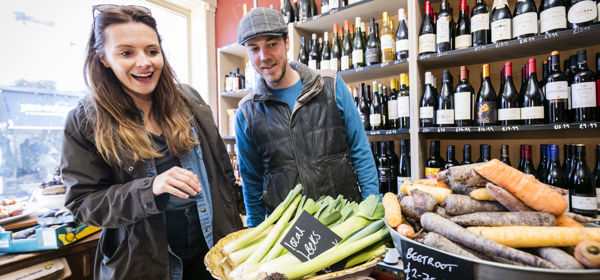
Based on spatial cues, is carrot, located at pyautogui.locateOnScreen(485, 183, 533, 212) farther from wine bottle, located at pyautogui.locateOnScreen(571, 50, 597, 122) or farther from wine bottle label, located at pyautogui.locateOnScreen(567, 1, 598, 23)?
wine bottle label, located at pyautogui.locateOnScreen(567, 1, 598, 23)

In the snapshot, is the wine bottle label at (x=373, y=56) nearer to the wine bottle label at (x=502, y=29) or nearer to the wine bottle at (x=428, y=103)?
the wine bottle at (x=428, y=103)

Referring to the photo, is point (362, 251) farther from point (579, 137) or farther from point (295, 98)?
point (579, 137)

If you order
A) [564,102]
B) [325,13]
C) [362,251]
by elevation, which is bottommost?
[362,251]

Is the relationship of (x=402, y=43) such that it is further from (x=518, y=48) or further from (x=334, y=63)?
(x=518, y=48)

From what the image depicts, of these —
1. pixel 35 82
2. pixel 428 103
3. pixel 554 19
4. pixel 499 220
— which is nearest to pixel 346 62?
pixel 428 103

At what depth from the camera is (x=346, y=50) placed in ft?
7.93

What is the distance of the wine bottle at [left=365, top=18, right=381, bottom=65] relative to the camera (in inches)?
80.3

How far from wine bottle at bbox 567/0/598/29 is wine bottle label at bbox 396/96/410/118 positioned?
0.87m

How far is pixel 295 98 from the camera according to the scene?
1431 millimetres

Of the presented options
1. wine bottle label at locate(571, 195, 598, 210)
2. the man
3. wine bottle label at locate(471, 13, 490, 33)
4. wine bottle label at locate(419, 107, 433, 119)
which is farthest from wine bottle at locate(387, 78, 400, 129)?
wine bottle label at locate(571, 195, 598, 210)

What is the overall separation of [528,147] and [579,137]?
1.24 feet

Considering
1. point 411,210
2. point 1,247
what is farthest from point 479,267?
point 1,247

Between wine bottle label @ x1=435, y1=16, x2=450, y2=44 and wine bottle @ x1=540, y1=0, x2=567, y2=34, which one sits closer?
wine bottle @ x1=540, y1=0, x2=567, y2=34

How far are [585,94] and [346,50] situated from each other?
1546 mm
